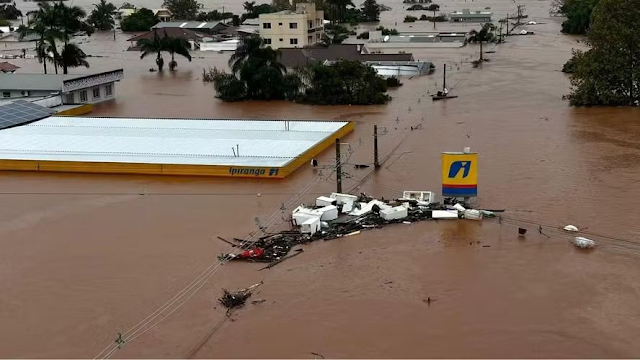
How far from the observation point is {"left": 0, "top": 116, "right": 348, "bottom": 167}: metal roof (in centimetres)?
2020

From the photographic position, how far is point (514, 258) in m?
13.3

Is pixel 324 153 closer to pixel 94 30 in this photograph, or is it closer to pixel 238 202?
pixel 238 202

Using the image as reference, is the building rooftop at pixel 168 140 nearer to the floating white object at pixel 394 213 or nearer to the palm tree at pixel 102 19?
the floating white object at pixel 394 213

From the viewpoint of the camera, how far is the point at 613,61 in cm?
2823

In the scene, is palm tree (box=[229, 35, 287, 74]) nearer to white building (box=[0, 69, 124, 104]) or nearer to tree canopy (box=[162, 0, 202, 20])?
white building (box=[0, 69, 124, 104])

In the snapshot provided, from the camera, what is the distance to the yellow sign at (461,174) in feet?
51.7

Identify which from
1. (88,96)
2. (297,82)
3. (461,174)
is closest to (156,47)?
(88,96)

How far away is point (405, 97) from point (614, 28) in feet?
27.4

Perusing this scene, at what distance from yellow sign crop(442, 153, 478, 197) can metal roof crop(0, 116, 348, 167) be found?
473 centimetres

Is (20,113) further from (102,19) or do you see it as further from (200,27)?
(102,19)

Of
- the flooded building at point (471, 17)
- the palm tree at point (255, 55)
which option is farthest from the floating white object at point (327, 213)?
the flooded building at point (471, 17)

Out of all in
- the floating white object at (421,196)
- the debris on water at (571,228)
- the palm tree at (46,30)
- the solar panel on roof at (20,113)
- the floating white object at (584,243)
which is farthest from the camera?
the palm tree at (46,30)

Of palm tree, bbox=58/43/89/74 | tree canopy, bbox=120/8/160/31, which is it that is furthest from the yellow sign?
tree canopy, bbox=120/8/160/31

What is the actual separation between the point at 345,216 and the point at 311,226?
3.54ft
